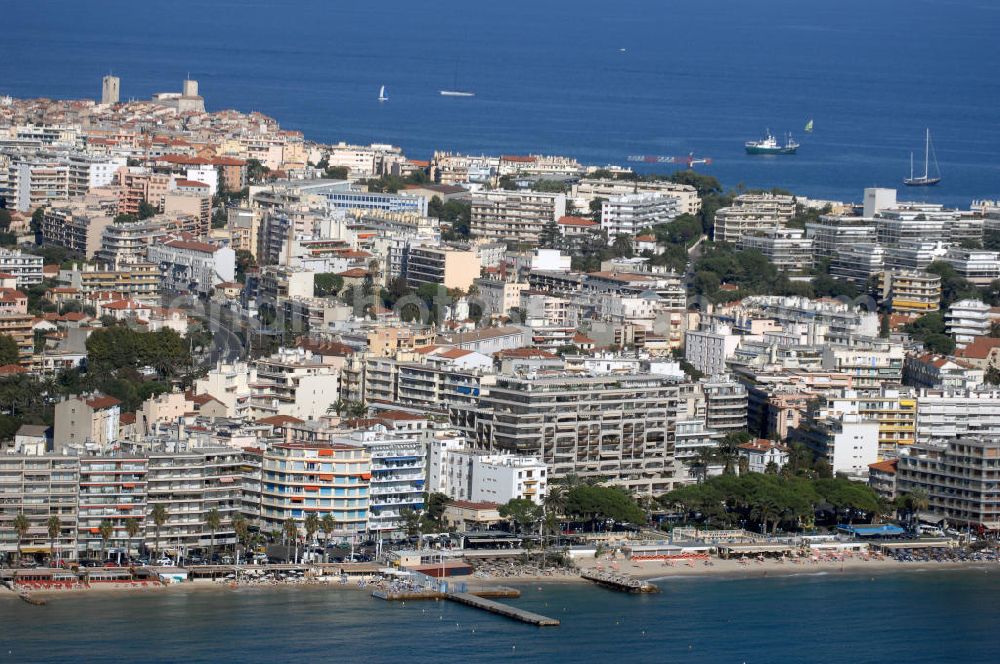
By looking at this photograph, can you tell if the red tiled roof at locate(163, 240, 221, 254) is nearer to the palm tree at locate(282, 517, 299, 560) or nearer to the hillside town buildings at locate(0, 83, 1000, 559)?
the hillside town buildings at locate(0, 83, 1000, 559)

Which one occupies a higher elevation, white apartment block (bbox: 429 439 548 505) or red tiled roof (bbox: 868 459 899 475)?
red tiled roof (bbox: 868 459 899 475)

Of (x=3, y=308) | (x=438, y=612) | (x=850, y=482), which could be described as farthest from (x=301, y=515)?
(x=3, y=308)

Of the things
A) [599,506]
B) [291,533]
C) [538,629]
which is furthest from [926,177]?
[538,629]

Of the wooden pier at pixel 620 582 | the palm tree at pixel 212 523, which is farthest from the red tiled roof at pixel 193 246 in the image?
the wooden pier at pixel 620 582

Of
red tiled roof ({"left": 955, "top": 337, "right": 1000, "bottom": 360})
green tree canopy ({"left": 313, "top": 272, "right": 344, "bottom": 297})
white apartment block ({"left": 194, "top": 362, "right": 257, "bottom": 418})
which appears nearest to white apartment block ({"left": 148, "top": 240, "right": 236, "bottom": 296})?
green tree canopy ({"left": 313, "top": 272, "right": 344, "bottom": 297})

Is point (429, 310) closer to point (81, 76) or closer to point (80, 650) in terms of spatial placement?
point (80, 650)

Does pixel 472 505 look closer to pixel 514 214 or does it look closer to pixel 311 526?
pixel 311 526
